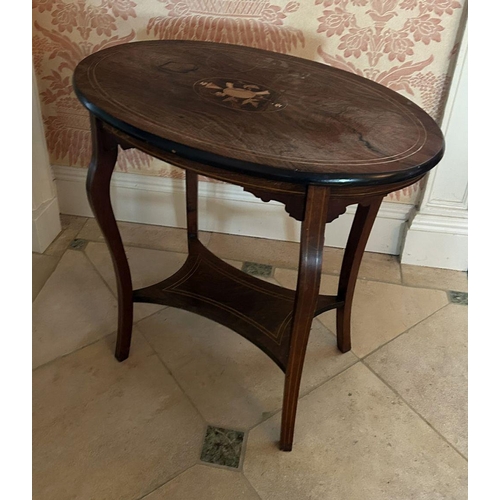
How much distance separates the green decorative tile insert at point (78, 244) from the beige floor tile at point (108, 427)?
1.66ft

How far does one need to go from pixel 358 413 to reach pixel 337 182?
0.75 m

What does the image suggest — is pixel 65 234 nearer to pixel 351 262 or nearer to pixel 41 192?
pixel 41 192

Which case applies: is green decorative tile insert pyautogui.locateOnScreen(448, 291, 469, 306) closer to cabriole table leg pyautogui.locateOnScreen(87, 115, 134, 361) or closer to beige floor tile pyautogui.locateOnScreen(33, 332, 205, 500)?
beige floor tile pyautogui.locateOnScreen(33, 332, 205, 500)

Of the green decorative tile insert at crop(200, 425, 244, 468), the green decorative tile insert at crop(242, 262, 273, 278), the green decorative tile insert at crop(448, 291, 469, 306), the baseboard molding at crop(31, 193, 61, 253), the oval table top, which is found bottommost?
the green decorative tile insert at crop(448, 291, 469, 306)

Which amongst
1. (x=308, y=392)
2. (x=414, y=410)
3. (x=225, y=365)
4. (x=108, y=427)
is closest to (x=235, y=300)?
(x=225, y=365)

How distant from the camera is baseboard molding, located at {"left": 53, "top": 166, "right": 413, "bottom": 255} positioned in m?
1.88

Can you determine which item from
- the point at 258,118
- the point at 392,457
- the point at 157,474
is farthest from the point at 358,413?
the point at 258,118

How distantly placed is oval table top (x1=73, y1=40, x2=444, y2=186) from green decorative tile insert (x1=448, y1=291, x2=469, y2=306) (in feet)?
2.87

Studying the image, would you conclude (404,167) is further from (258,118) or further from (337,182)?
(258,118)

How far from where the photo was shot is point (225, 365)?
145 cm

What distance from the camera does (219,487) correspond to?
1.14 metres

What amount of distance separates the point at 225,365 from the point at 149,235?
27.9 inches

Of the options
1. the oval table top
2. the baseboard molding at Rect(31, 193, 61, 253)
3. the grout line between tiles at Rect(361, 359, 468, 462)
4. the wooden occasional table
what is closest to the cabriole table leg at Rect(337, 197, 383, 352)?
the wooden occasional table

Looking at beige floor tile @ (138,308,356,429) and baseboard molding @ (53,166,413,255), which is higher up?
baseboard molding @ (53,166,413,255)
